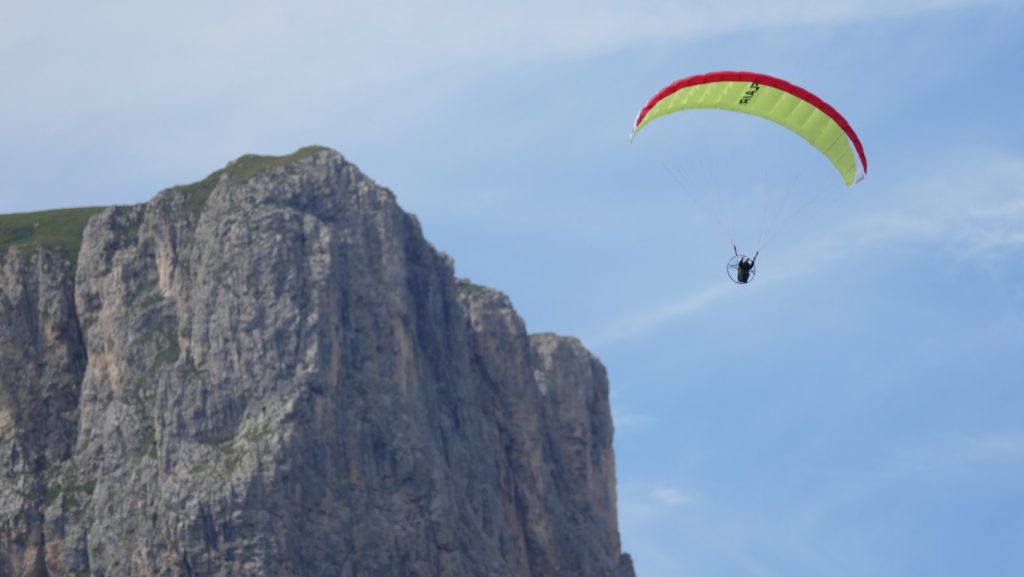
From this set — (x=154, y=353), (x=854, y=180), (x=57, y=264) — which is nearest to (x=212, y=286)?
(x=154, y=353)

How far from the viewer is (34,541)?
177m

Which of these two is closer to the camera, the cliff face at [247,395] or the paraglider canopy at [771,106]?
the paraglider canopy at [771,106]

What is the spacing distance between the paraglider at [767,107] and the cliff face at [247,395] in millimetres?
62138

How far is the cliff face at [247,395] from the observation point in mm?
168500

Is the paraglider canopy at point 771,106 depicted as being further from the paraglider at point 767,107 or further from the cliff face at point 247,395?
the cliff face at point 247,395

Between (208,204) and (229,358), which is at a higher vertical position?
(208,204)

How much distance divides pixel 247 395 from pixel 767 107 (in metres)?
67.3

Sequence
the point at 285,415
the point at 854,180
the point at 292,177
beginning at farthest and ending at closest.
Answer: the point at 292,177 < the point at 285,415 < the point at 854,180

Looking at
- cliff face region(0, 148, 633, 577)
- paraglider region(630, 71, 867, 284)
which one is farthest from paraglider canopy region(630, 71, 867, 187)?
cliff face region(0, 148, 633, 577)

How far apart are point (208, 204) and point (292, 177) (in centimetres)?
665

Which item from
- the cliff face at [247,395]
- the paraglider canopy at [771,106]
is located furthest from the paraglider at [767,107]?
the cliff face at [247,395]

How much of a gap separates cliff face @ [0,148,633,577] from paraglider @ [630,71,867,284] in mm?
62138

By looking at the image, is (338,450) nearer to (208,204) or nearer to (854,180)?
(208,204)

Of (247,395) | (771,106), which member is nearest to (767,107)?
(771,106)
